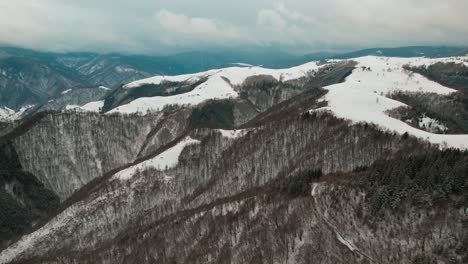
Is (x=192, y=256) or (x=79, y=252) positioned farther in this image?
(x=79, y=252)

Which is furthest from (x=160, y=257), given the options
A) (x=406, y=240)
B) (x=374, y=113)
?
(x=374, y=113)

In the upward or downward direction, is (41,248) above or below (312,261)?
below

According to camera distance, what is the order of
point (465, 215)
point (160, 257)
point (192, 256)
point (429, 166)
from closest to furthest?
point (465, 215) → point (429, 166) → point (192, 256) → point (160, 257)

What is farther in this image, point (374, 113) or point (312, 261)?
point (374, 113)

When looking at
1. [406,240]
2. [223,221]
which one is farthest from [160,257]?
[406,240]

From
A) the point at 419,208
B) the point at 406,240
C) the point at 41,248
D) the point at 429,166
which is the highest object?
the point at 429,166

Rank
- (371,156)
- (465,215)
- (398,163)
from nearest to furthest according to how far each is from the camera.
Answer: (465,215) → (398,163) → (371,156)

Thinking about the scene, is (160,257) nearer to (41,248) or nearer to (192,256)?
(192,256)

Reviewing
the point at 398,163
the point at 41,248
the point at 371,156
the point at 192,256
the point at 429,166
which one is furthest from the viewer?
the point at 41,248

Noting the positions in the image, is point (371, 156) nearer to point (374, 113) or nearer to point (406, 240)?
point (374, 113)
